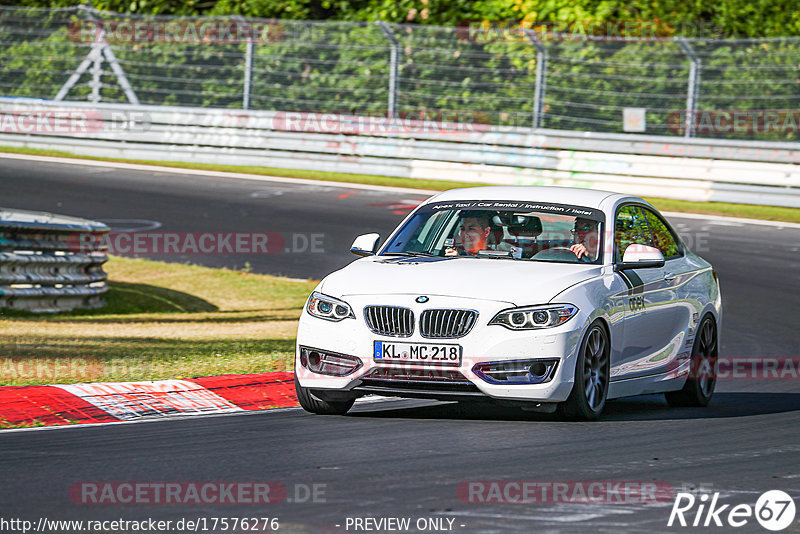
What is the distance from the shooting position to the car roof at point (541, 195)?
9.53 m

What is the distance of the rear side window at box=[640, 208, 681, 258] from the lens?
10.0 meters

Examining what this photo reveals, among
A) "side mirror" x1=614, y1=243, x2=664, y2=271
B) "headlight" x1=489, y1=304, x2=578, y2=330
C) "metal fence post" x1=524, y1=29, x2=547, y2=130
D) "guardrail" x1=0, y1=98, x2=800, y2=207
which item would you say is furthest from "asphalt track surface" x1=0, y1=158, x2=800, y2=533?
"metal fence post" x1=524, y1=29, x2=547, y2=130

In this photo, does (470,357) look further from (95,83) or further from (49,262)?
(95,83)

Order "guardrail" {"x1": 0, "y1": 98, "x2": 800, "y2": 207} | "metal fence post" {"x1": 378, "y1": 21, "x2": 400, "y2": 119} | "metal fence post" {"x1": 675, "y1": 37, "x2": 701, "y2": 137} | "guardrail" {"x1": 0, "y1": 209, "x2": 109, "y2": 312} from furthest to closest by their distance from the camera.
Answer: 1. "metal fence post" {"x1": 378, "y1": 21, "x2": 400, "y2": 119}
2. "metal fence post" {"x1": 675, "y1": 37, "x2": 701, "y2": 137}
3. "guardrail" {"x1": 0, "y1": 98, "x2": 800, "y2": 207}
4. "guardrail" {"x1": 0, "y1": 209, "x2": 109, "y2": 312}

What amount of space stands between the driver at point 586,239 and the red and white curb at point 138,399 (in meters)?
2.27

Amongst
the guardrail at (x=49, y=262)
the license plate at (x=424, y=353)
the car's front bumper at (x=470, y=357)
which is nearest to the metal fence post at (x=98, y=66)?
the guardrail at (x=49, y=262)

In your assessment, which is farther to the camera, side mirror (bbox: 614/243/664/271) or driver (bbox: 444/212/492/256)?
driver (bbox: 444/212/492/256)

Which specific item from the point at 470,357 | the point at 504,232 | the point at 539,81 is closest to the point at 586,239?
the point at 504,232

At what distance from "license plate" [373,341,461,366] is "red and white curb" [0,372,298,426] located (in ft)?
5.23

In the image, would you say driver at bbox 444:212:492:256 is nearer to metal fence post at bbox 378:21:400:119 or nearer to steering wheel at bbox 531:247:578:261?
steering wheel at bbox 531:247:578:261

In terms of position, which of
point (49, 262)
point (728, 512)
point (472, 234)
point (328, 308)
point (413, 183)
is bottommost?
point (413, 183)

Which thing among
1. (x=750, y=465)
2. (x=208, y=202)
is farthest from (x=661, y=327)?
(x=208, y=202)

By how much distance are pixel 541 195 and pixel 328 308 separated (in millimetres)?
1991

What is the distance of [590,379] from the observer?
8.46 m
